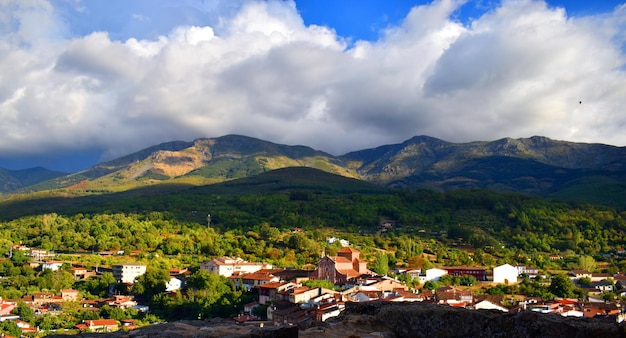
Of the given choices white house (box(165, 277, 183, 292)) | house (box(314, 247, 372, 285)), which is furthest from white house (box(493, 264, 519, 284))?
white house (box(165, 277, 183, 292))

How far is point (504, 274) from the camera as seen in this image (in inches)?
2429

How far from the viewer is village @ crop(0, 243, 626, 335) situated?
40.3 metres

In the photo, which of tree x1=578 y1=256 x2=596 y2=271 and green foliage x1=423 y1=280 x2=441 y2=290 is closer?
green foliage x1=423 y1=280 x2=441 y2=290

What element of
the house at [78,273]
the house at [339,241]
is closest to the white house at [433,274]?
the house at [339,241]

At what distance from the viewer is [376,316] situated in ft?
34.7

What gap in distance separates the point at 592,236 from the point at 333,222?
42.1m

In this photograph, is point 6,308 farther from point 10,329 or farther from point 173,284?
point 173,284

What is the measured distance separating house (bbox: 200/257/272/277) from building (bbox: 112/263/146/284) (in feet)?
21.8

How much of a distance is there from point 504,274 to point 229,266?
28.9 metres

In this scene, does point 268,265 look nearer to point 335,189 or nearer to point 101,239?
point 101,239

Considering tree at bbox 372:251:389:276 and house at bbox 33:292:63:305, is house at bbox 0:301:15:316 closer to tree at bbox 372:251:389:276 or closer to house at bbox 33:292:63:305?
house at bbox 33:292:63:305

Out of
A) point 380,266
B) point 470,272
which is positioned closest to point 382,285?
point 380,266

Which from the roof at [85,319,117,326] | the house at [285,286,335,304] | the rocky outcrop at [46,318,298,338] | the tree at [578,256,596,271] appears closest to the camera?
the rocky outcrop at [46,318,298,338]

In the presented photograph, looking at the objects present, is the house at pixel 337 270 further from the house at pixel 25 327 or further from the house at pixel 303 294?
the house at pixel 25 327
